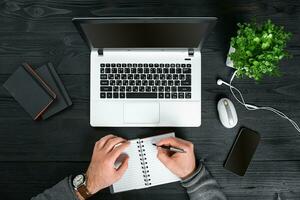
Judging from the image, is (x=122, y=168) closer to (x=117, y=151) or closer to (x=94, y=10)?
(x=117, y=151)

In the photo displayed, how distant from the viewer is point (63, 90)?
1.26 metres

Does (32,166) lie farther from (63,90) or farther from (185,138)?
(185,138)

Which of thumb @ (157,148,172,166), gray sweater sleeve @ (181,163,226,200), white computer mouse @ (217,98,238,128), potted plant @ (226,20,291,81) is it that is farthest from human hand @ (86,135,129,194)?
potted plant @ (226,20,291,81)

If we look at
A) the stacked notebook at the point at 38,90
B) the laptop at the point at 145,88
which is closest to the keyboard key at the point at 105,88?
the laptop at the point at 145,88

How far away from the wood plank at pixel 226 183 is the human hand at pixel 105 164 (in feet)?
0.27

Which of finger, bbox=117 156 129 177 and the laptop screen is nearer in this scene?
the laptop screen

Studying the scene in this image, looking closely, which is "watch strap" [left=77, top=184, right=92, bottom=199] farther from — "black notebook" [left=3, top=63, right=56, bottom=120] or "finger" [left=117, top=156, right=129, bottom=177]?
"black notebook" [left=3, top=63, right=56, bottom=120]

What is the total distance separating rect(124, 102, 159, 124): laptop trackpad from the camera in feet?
4.08

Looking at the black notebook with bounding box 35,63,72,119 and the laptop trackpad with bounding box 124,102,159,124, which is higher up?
the black notebook with bounding box 35,63,72,119

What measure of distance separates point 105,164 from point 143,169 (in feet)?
0.50

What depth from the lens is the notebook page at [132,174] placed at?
4.05ft

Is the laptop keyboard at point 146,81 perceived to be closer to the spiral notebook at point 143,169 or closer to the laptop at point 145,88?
→ the laptop at point 145,88

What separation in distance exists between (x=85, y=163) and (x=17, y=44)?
1.55ft

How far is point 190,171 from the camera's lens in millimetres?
1197
